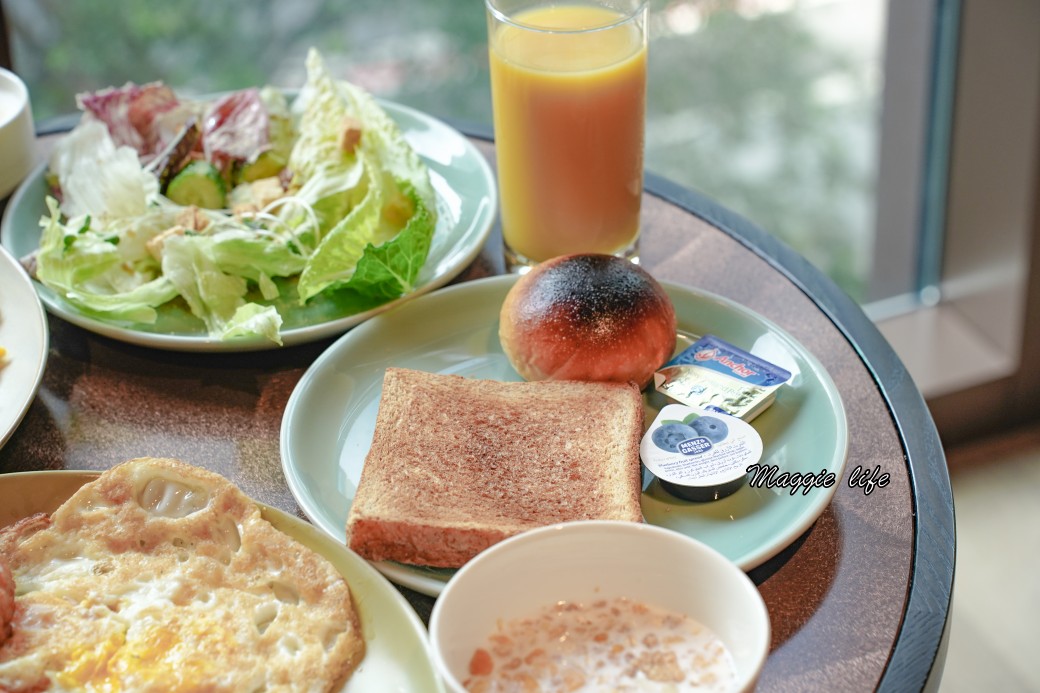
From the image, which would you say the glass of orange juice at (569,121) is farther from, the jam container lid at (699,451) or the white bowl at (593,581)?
the white bowl at (593,581)

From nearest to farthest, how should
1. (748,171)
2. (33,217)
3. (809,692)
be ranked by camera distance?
1. (809,692)
2. (33,217)
3. (748,171)

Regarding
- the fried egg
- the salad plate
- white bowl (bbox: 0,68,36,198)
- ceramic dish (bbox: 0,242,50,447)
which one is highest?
white bowl (bbox: 0,68,36,198)

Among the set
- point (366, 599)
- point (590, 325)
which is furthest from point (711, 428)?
point (366, 599)

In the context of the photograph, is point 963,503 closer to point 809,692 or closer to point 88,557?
point 809,692

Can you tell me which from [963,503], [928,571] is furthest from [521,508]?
[963,503]

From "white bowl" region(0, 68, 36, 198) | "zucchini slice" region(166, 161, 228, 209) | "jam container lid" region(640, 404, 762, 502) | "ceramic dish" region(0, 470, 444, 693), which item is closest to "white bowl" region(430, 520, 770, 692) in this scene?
"ceramic dish" region(0, 470, 444, 693)

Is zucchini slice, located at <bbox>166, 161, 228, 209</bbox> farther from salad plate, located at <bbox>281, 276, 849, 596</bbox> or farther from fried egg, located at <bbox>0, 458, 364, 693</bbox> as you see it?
fried egg, located at <bbox>0, 458, 364, 693</bbox>
